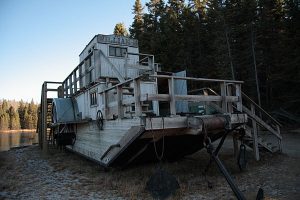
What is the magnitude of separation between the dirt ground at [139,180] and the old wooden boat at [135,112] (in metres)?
0.57

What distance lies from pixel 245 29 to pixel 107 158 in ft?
69.2

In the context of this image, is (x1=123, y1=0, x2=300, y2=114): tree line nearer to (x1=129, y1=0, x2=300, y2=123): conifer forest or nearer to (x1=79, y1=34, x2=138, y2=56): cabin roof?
(x1=129, y1=0, x2=300, y2=123): conifer forest

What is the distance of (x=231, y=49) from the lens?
27.3 meters

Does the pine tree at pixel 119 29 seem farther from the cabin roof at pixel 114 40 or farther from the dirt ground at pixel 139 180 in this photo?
the dirt ground at pixel 139 180

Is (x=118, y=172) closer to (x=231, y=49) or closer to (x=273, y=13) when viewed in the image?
(x=231, y=49)

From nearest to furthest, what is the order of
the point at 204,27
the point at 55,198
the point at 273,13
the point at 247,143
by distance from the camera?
the point at 55,198 < the point at 247,143 < the point at 273,13 < the point at 204,27

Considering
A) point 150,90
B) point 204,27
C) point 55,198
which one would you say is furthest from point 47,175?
Answer: point 204,27

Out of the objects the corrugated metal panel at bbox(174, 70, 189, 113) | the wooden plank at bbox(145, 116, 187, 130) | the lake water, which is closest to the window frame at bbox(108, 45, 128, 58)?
the corrugated metal panel at bbox(174, 70, 189, 113)

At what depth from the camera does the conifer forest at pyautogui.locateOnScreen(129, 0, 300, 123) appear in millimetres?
25250

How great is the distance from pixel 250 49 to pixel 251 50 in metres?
0.27

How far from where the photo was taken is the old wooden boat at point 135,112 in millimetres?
7434

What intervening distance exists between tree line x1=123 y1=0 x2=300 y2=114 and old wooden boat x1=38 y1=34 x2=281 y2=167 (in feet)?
46.3

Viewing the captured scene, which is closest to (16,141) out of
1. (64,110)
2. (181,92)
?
(64,110)

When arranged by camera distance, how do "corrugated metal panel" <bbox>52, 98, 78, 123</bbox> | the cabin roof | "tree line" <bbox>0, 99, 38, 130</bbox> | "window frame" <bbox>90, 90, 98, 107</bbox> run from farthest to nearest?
"tree line" <bbox>0, 99, 38, 130</bbox> → "corrugated metal panel" <bbox>52, 98, 78, 123</bbox> → the cabin roof → "window frame" <bbox>90, 90, 98, 107</bbox>
